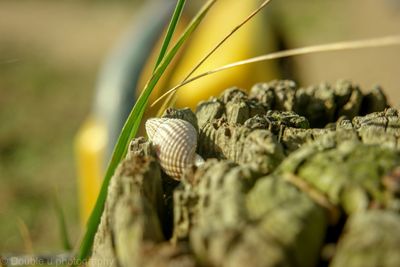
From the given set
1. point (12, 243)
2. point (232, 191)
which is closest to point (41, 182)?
point (12, 243)

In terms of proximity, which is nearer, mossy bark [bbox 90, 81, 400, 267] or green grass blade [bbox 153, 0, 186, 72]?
mossy bark [bbox 90, 81, 400, 267]

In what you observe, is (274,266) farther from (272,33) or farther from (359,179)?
(272,33)

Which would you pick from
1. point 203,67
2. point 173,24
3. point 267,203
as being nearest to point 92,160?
point 203,67

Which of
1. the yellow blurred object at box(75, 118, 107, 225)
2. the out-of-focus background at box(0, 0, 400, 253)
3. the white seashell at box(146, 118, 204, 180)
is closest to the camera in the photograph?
the white seashell at box(146, 118, 204, 180)

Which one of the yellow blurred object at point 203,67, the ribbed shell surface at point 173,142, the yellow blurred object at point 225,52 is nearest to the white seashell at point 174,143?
the ribbed shell surface at point 173,142

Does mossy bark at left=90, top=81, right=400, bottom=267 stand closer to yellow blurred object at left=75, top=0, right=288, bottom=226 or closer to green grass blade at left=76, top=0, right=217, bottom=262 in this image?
green grass blade at left=76, top=0, right=217, bottom=262

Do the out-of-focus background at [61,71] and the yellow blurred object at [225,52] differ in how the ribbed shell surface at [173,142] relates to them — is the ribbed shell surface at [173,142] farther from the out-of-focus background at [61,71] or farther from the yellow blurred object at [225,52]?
the out-of-focus background at [61,71]

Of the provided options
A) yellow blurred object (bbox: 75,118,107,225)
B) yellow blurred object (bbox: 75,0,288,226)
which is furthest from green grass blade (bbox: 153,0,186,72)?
yellow blurred object (bbox: 75,118,107,225)
